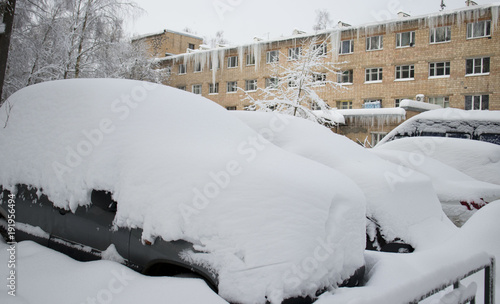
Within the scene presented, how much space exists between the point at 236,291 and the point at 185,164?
846mm

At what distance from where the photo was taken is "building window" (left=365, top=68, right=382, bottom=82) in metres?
27.1

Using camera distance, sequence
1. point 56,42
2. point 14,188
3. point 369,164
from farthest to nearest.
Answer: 1. point 56,42
2. point 369,164
3. point 14,188

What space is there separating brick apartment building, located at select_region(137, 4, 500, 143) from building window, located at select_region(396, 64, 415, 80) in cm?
5

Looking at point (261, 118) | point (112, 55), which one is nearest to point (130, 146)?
point (261, 118)

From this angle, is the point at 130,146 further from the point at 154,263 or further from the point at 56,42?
the point at 56,42

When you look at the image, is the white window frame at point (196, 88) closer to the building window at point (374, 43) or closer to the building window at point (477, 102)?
the building window at point (374, 43)

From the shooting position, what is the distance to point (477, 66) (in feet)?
79.3

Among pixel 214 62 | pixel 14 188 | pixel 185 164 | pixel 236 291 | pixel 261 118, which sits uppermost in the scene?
pixel 214 62

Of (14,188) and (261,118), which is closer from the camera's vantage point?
(14,188)

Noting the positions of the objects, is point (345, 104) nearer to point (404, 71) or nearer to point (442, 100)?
point (404, 71)

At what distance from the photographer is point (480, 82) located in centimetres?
2378

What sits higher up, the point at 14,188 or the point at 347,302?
the point at 14,188

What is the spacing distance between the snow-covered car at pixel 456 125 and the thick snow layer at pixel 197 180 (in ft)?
26.3

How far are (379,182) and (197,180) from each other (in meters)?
2.47
